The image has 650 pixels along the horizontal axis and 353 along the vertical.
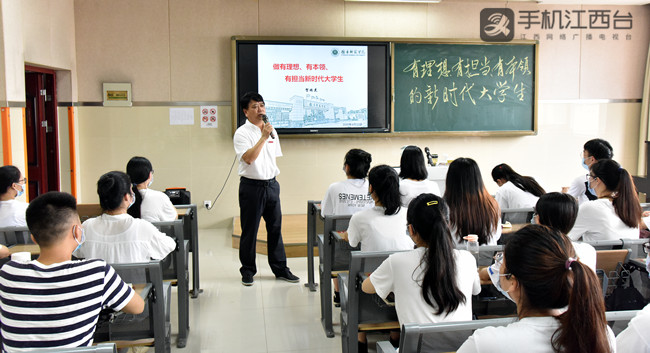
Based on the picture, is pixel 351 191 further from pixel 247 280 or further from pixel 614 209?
pixel 614 209

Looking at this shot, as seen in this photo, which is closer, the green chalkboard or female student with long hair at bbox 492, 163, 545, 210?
female student with long hair at bbox 492, 163, 545, 210

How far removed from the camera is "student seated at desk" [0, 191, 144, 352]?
171 centimetres

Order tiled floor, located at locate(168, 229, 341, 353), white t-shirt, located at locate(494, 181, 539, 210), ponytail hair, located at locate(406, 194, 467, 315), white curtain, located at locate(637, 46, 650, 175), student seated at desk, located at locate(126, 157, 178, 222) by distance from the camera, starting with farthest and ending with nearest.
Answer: white curtain, located at locate(637, 46, 650, 175)
white t-shirt, located at locate(494, 181, 539, 210)
student seated at desk, located at locate(126, 157, 178, 222)
tiled floor, located at locate(168, 229, 341, 353)
ponytail hair, located at locate(406, 194, 467, 315)

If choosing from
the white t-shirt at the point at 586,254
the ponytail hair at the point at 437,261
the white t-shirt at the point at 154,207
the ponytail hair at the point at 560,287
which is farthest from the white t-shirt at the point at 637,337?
the white t-shirt at the point at 154,207

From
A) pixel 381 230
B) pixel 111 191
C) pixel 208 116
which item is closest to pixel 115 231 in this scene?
pixel 111 191

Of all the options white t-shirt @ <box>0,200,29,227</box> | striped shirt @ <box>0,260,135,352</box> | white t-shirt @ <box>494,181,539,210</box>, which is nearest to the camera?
striped shirt @ <box>0,260,135,352</box>

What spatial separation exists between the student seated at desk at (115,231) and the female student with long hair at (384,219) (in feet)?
3.66

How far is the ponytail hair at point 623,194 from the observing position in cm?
295

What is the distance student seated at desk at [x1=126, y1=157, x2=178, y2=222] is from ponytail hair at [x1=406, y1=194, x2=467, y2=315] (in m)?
2.03

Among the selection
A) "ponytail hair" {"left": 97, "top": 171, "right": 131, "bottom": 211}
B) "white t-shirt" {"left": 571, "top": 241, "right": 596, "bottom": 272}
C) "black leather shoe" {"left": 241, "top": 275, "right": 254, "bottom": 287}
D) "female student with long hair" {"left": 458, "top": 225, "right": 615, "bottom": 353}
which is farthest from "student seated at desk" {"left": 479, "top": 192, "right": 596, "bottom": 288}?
"black leather shoe" {"left": 241, "top": 275, "right": 254, "bottom": 287}

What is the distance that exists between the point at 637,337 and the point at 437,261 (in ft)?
2.37

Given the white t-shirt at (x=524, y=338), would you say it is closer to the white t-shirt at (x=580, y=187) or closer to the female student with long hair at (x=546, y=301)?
the female student with long hair at (x=546, y=301)

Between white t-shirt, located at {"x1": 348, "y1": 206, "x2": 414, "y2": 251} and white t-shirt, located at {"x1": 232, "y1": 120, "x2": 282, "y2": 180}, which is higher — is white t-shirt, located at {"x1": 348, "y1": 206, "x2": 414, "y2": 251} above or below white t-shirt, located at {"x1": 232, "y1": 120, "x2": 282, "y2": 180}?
below

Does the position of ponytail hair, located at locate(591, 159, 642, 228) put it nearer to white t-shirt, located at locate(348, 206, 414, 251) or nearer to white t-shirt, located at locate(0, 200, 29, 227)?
white t-shirt, located at locate(348, 206, 414, 251)
